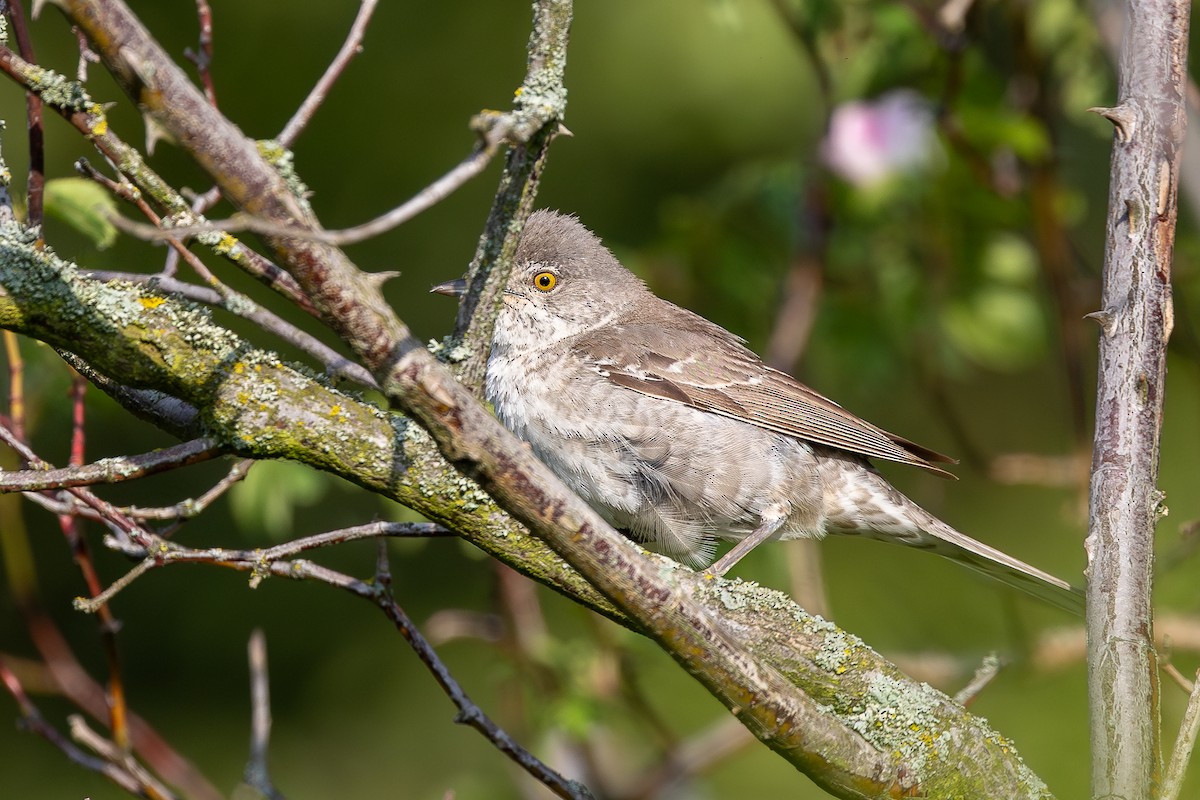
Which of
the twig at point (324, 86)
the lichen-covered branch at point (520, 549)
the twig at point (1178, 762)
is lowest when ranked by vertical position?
the lichen-covered branch at point (520, 549)

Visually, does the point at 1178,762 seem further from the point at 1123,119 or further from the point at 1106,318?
the point at 1123,119

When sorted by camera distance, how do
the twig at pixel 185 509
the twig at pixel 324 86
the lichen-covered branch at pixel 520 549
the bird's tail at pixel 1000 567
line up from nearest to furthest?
the lichen-covered branch at pixel 520 549, the twig at pixel 185 509, the twig at pixel 324 86, the bird's tail at pixel 1000 567

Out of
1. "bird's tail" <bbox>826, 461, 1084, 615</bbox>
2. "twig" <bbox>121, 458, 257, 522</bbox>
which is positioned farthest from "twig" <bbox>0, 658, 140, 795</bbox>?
"bird's tail" <bbox>826, 461, 1084, 615</bbox>

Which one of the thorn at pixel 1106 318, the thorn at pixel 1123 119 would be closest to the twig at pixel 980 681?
the thorn at pixel 1106 318

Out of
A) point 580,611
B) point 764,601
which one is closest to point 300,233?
point 764,601

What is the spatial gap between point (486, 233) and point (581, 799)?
4.03 feet

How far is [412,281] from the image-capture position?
6.46 metres

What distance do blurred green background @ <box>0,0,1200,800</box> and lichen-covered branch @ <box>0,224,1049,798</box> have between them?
7.24 ft

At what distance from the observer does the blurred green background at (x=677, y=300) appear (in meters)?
4.68

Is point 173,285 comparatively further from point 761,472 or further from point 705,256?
point 705,256

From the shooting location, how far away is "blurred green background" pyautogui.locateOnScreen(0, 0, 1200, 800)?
15.4 ft

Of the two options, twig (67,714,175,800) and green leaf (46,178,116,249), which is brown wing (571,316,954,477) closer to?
green leaf (46,178,116,249)

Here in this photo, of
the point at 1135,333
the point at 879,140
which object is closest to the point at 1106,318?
the point at 1135,333

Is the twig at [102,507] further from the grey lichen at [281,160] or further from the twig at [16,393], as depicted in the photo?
the grey lichen at [281,160]
